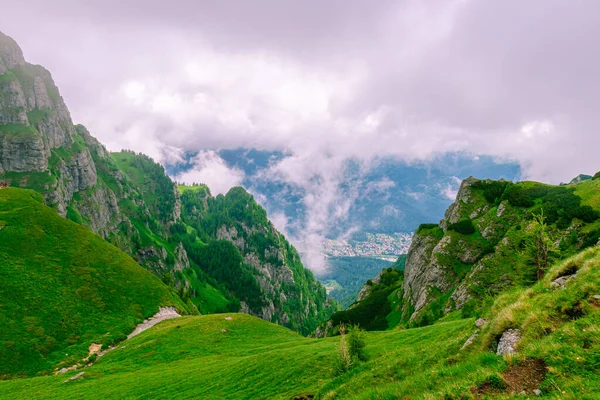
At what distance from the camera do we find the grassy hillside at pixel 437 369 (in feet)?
31.6

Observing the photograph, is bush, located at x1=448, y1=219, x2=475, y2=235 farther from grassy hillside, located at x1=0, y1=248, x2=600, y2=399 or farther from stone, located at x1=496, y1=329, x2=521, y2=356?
stone, located at x1=496, y1=329, x2=521, y2=356

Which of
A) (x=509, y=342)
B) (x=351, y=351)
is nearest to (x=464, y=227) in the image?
(x=351, y=351)

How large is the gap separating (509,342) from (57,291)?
10555 cm

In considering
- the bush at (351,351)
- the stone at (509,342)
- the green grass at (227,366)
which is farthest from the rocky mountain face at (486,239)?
the stone at (509,342)

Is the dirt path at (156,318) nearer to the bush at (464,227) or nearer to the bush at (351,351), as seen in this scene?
the bush at (351,351)

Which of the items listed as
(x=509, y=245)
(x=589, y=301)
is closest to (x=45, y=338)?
(x=589, y=301)

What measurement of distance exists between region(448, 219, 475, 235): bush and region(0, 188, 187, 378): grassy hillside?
311 ft

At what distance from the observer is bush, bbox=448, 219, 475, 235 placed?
83044 millimetres

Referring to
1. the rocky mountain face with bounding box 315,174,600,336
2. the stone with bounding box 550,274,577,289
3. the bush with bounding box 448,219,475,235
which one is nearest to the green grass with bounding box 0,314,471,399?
the stone with bounding box 550,274,577,289

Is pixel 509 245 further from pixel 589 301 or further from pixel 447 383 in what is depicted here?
pixel 447 383

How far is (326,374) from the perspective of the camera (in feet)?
91.1

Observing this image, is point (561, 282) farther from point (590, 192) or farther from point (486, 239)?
point (590, 192)

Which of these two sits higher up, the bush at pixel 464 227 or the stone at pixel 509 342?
the bush at pixel 464 227

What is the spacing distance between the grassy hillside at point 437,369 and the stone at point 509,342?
0.31 meters
